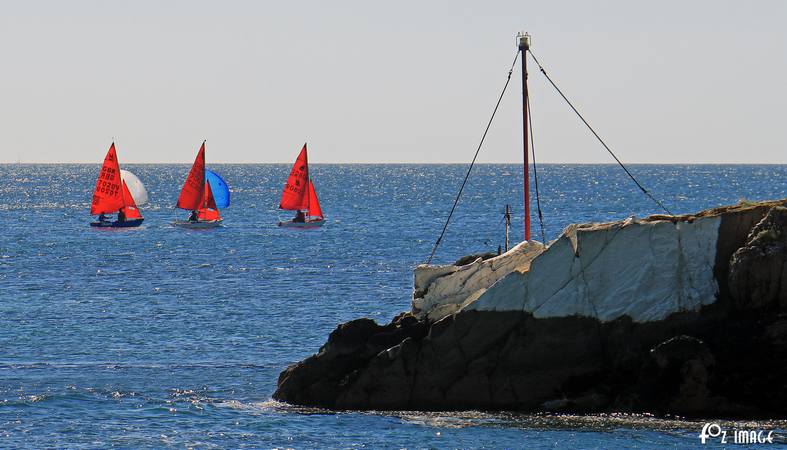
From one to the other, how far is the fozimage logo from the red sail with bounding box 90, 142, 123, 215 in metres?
89.9

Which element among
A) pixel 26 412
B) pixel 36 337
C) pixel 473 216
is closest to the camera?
pixel 26 412

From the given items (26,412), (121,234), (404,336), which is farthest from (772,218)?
(121,234)

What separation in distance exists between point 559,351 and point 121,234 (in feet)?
286

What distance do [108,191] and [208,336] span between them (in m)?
70.7

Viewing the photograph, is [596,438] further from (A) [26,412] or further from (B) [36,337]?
(B) [36,337]

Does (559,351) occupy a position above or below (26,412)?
above

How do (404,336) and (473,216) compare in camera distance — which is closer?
(404,336)

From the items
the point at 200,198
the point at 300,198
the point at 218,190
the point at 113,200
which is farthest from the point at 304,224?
the point at 113,200

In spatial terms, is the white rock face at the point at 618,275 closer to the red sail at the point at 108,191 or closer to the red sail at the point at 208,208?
the red sail at the point at 108,191

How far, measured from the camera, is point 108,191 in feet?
405

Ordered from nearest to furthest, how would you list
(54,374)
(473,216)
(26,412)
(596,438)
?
(596,438) → (26,412) → (54,374) → (473,216)

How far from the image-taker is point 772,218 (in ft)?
122

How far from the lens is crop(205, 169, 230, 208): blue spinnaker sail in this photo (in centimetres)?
12850
